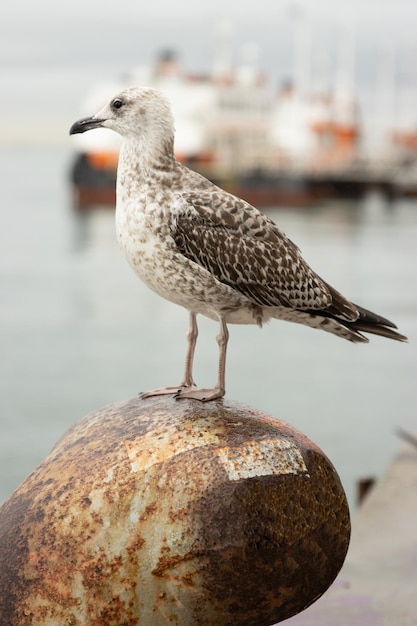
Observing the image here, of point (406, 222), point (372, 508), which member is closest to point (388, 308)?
point (372, 508)

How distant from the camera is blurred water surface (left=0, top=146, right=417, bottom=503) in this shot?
18812mm

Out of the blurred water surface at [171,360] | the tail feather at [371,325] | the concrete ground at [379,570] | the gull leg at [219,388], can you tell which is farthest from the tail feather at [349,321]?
the blurred water surface at [171,360]

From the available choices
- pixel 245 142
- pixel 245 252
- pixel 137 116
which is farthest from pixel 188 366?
pixel 245 142

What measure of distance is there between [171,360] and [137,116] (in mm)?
19571

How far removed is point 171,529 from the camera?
208 inches

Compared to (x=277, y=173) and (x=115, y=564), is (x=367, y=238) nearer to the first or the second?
(x=277, y=173)

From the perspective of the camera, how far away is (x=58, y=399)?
21.4m

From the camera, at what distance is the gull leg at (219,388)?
5.75m

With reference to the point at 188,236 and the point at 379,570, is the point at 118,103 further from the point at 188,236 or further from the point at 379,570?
the point at 379,570

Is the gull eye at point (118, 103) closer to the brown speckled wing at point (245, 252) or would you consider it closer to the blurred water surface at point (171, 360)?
the brown speckled wing at point (245, 252)

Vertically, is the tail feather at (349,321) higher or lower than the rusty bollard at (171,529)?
higher

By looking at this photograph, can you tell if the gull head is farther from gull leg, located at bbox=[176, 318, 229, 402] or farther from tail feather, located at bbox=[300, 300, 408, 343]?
tail feather, located at bbox=[300, 300, 408, 343]

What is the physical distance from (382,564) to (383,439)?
10.5 meters

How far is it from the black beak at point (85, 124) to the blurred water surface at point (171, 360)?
1001 cm
